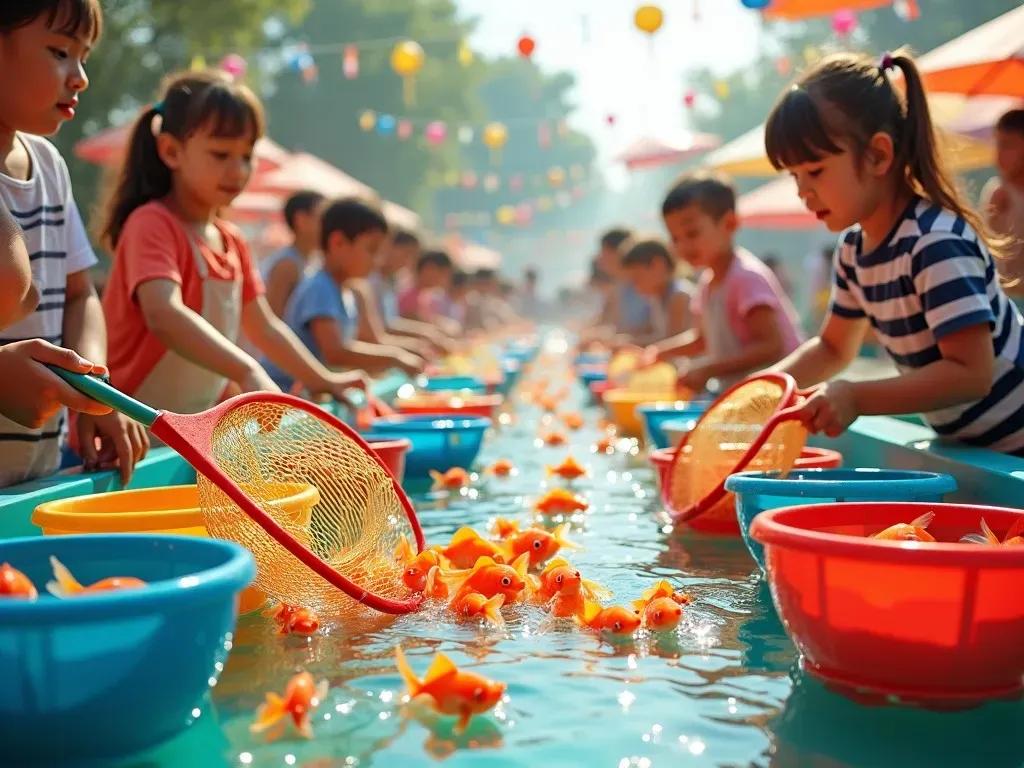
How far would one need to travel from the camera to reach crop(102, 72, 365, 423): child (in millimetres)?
3957

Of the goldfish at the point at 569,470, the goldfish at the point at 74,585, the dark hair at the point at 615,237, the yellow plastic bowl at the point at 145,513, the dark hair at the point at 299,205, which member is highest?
the dark hair at the point at 299,205

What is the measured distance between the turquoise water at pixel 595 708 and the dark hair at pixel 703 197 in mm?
3464

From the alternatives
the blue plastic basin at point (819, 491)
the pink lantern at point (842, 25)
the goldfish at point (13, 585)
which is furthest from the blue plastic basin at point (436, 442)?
the pink lantern at point (842, 25)

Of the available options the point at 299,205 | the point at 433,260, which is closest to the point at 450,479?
the point at 299,205

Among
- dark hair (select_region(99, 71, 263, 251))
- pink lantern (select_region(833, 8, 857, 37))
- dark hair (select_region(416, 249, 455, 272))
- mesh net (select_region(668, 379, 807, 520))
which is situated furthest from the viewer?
dark hair (select_region(416, 249, 455, 272))

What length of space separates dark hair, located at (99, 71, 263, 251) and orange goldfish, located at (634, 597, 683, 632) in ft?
7.89

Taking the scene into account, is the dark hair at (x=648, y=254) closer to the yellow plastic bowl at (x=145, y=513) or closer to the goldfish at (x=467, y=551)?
the goldfish at (x=467, y=551)

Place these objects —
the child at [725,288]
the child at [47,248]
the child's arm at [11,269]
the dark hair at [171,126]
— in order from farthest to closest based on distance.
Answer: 1. the child at [725,288]
2. the dark hair at [171,126]
3. the child at [47,248]
4. the child's arm at [11,269]

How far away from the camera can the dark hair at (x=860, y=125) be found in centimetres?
342

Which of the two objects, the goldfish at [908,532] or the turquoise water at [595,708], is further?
the goldfish at [908,532]

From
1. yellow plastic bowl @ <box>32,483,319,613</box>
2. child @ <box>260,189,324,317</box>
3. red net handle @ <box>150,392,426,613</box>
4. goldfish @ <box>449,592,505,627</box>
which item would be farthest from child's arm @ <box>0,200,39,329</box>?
child @ <box>260,189,324,317</box>

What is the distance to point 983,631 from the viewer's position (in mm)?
2113

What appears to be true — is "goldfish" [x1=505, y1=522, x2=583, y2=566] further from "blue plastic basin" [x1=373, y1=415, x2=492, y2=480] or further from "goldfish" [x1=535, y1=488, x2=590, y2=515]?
"blue plastic basin" [x1=373, y1=415, x2=492, y2=480]

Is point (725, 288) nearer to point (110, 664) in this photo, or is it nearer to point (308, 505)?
point (308, 505)
